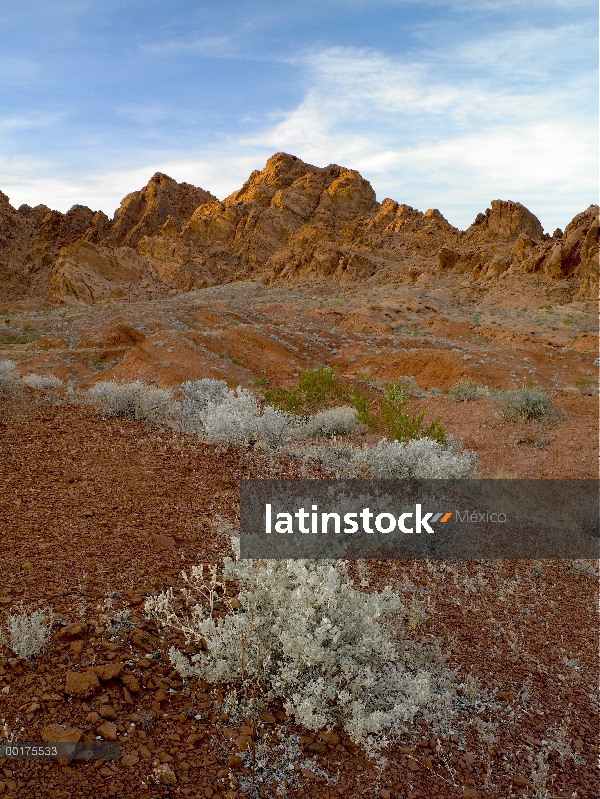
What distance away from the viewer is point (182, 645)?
3350 mm

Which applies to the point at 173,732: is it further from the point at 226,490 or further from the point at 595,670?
the point at 226,490

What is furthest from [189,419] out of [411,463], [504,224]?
[504,224]

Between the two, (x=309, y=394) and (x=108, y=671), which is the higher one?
(x=309, y=394)

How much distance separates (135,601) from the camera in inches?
147

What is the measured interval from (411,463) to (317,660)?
4492 millimetres

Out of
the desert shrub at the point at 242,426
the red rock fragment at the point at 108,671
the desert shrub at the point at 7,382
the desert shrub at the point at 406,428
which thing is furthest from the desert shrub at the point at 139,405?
the red rock fragment at the point at 108,671

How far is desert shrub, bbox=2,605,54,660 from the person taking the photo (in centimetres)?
300

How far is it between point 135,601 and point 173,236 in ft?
266

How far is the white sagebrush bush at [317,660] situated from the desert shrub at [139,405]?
5.51m

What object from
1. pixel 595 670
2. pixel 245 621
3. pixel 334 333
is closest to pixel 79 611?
pixel 245 621

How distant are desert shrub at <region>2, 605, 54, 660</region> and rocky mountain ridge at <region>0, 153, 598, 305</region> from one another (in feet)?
142

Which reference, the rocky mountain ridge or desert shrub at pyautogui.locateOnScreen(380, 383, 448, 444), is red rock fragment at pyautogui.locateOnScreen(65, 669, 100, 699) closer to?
desert shrub at pyautogui.locateOnScreen(380, 383, 448, 444)

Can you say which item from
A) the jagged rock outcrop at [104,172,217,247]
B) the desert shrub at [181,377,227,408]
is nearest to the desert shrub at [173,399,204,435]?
the desert shrub at [181,377,227,408]

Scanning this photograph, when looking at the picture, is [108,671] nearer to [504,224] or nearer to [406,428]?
[406,428]
